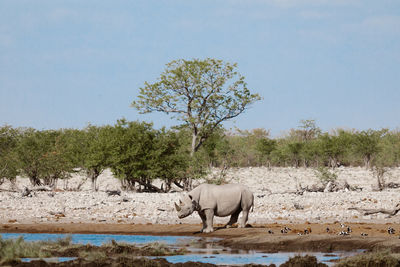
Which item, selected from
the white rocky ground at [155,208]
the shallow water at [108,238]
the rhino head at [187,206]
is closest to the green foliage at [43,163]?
the white rocky ground at [155,208]

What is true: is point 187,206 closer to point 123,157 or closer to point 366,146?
point 123,157

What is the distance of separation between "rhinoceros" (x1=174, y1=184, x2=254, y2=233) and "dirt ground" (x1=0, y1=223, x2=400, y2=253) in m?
0.64

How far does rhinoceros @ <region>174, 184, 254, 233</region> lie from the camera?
21.1 meters

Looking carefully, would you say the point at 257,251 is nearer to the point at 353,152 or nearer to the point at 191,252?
the point at 191,252

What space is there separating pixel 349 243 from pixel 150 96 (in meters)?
38.7

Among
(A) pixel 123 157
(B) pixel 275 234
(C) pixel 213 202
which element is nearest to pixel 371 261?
(B) pixel 275 234

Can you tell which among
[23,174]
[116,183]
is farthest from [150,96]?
[23,174]

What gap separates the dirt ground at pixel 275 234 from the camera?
1634cm

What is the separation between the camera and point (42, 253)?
14.9 meters

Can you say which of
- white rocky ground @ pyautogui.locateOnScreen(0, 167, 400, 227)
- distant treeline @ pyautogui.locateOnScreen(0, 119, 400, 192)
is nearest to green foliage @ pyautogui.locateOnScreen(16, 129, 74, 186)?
distant treeline @ pyautogui.locateOnScreen(0, 119, 400, 192)

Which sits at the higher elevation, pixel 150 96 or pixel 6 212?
pixel 150 96

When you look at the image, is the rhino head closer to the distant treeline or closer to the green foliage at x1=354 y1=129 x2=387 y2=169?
the distant treeline

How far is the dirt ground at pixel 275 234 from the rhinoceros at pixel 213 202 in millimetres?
643

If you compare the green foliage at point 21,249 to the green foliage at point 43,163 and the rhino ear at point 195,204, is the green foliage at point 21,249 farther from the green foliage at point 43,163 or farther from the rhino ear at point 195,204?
the green foliage at point 43,163
